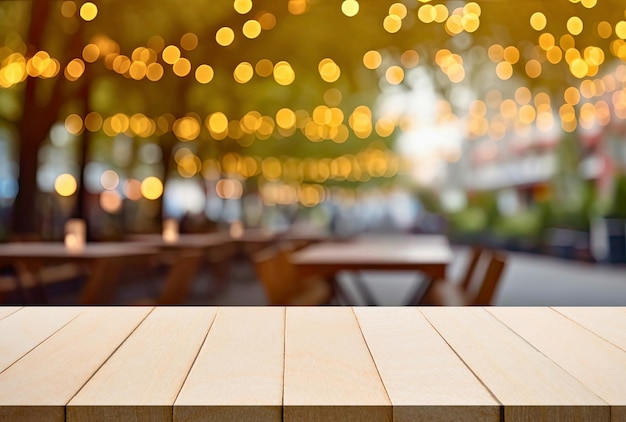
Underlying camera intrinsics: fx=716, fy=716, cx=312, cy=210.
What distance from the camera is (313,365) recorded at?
135cm

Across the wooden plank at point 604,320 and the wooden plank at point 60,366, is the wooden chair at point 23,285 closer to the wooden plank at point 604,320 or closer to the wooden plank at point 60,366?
the wooden plank at point 60,366

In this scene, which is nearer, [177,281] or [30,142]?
[177,281]

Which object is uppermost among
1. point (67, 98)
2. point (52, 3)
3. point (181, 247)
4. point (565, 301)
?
point (52, 3)

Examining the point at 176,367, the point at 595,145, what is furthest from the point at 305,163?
the point at 176,367

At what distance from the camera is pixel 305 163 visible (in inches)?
1131

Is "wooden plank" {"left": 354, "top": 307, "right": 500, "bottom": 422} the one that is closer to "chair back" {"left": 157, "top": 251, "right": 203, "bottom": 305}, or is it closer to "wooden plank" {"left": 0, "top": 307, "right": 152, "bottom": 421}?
"wooden plank" {"left": 0, "top": 307, "right": 152, "bottom": 421}

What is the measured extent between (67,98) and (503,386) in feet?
27.1

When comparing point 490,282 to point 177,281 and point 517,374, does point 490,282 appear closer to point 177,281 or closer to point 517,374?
point 177,281

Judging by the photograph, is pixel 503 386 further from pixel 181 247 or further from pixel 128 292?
pixel 128 292

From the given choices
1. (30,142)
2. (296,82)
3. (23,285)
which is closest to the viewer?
(23,285)

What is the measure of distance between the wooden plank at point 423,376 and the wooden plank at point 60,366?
539mm

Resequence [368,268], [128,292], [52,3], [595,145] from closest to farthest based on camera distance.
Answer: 1. [368,268]
2. [52,3]
3. [128,292]
4. [595,145]

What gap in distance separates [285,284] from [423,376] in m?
3.07

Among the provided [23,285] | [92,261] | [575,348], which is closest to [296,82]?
[92,261]
